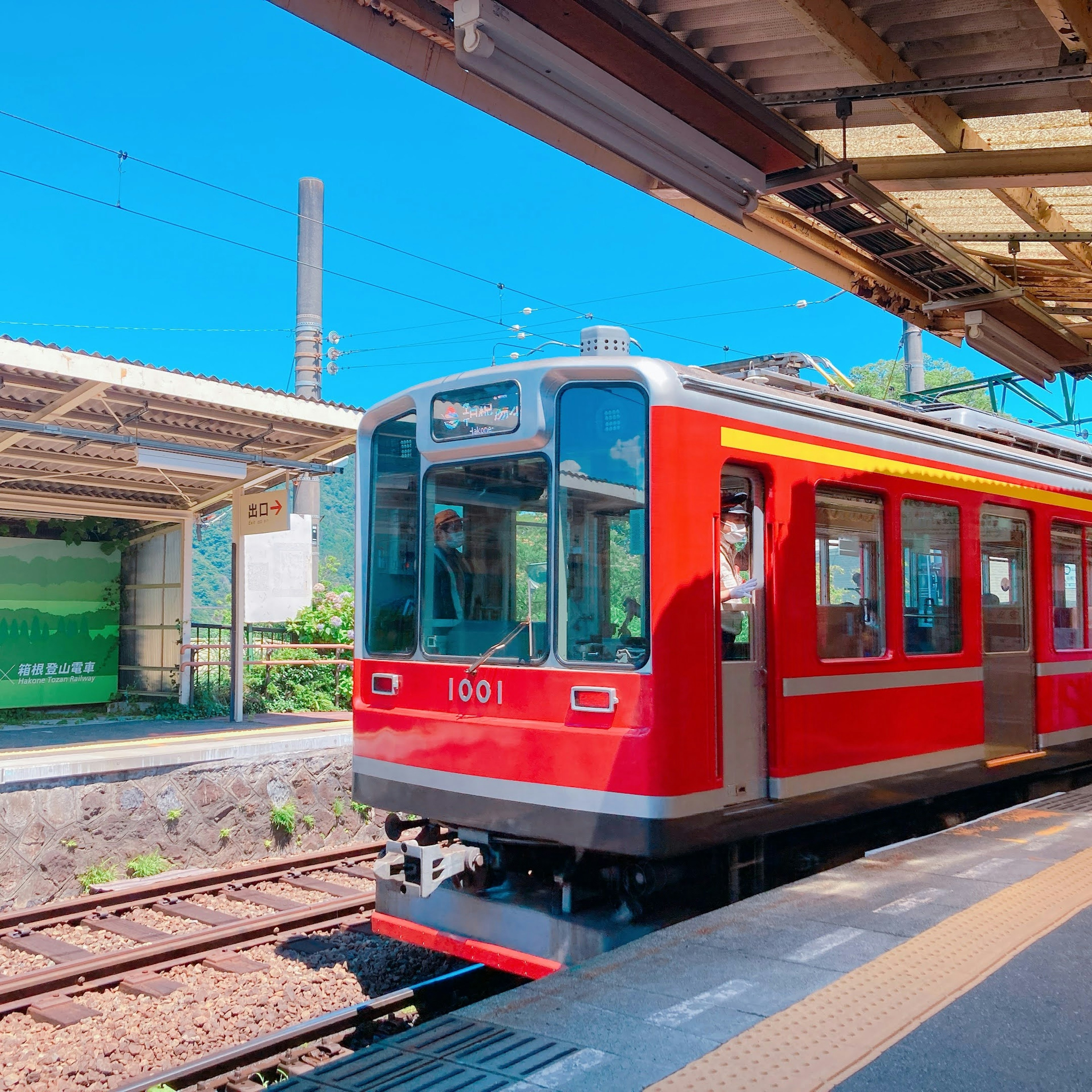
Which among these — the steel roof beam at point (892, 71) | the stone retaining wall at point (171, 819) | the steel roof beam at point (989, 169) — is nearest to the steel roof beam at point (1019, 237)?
the steel roof beam at point (892, 71)

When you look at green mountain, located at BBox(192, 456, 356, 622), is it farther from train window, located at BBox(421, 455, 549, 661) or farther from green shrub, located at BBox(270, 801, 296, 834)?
train window, located at BBox(421, 455, 549, 661)

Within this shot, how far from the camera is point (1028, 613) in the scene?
26.8ft

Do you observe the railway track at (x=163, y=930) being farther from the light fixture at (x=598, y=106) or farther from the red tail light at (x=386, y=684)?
the light fixture at (x=598, y=106)

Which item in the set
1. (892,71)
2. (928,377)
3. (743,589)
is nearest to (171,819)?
(743,589)

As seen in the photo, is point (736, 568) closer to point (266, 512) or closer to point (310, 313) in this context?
point (266, 512)

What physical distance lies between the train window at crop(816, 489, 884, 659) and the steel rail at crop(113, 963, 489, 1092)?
2664 mm

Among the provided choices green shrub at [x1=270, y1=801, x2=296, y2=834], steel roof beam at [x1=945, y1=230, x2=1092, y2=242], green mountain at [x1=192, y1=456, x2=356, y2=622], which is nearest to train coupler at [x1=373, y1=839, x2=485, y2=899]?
green shrub at [x1=270, y1=801, x2=296, y2=834]

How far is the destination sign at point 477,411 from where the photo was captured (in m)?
5.53

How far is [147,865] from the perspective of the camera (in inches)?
362

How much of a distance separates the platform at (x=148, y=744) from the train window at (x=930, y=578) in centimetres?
474

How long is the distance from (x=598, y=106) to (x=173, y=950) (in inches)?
216

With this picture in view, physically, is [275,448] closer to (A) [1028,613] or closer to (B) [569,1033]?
(A) [1028,613]

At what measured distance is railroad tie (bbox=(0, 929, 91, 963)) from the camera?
6891 mm

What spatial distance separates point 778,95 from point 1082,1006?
13.8 ft
